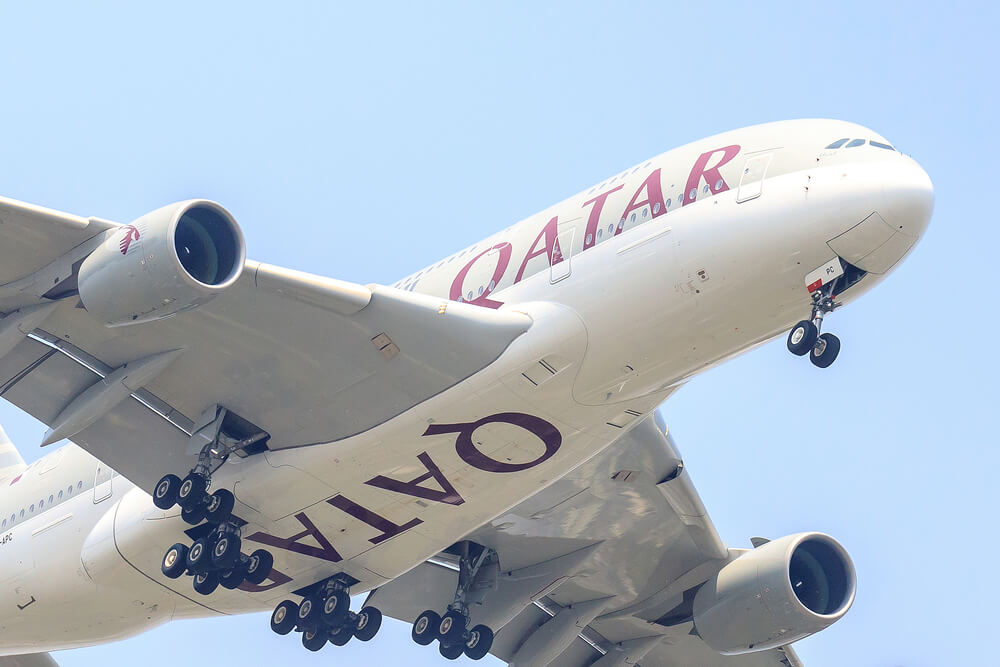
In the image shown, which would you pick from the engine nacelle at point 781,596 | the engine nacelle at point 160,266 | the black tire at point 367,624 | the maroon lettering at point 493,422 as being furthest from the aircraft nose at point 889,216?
the black tire at point 367,624

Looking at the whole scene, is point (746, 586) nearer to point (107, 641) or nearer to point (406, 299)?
point (406, 299)

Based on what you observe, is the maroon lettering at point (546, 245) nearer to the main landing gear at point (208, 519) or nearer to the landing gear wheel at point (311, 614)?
the main landing gear at point (208, 519)

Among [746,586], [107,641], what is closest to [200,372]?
[107,641]

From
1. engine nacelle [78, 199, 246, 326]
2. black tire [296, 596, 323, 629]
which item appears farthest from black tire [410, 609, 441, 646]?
engine nacelle [78, 199, 246, 326]

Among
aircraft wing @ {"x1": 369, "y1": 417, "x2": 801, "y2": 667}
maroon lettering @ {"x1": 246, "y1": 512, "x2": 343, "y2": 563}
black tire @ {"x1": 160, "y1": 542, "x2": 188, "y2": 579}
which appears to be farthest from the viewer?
aircraft wing @ {"x1": 369, "y1": 417, "x2": 801, "y2": 667}

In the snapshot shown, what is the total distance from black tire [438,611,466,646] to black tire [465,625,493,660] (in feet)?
0.74

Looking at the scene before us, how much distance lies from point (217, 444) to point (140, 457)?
132cm

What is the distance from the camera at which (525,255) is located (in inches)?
766

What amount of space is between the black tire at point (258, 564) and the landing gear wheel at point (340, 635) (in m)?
2.05

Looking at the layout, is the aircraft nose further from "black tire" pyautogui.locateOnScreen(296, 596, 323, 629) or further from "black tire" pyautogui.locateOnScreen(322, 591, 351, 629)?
"black tire" pyautogui.locateOnScreen(296, 596, 323, 629)

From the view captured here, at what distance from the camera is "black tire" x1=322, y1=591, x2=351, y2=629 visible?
72.5 ft

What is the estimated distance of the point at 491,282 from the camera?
1973cm

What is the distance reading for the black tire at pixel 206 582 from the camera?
20766mm

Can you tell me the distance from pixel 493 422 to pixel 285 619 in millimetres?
5786
